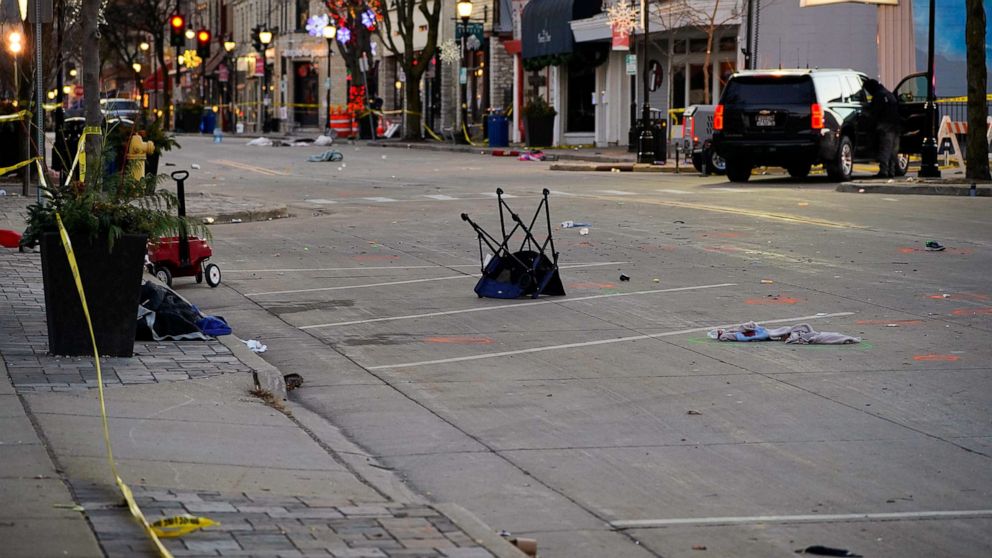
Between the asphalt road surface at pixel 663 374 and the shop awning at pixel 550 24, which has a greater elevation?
the shop awning at pixel 550 24

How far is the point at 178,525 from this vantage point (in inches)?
229

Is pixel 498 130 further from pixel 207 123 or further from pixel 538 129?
pixel 207 123

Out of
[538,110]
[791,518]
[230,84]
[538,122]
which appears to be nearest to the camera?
[791,518]

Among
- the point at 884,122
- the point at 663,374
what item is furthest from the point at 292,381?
the point at 884,122

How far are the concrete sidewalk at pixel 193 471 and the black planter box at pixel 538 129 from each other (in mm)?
42661

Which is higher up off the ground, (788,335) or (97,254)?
(97,254)

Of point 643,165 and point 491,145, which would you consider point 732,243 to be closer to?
point 643,165

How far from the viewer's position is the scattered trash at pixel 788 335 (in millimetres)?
11234

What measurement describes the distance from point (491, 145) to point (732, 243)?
37803 millimetres

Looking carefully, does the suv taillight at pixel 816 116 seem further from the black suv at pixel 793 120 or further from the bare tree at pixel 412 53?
the bare tree at pixel 412 53

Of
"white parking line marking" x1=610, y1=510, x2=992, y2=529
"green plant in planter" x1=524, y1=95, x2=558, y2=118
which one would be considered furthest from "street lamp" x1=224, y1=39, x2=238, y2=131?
"white parking line marking" x1=610, y1=510, x2=992, y2=529

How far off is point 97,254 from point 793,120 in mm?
20712

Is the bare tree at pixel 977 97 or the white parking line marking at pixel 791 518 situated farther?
the bare tree at pixel 977 97

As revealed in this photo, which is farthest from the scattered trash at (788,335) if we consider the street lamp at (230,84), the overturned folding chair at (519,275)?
the street lamp at (230,84)
